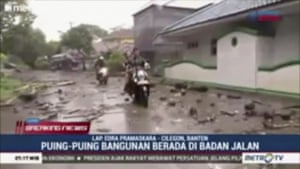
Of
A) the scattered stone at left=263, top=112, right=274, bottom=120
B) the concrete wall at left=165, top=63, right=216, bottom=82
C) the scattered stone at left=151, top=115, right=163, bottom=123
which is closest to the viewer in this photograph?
the concrete wall at left=165, top=63, right=216, bottom=82

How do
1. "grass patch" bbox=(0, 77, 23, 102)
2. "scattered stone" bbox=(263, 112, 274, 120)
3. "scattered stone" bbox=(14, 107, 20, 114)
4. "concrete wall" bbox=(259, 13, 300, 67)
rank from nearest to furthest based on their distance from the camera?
"grass patch" bbox=(0, 77, 23, 102) → "scattered stone" bbox=(14, 107, 20, 114) → "scattered stone" bbox=(263, 112, 274, 120) → "concrete wall" bbox=(259, 13, 300, 67)

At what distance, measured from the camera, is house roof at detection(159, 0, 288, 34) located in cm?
238

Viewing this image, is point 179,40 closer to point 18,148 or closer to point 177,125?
point 177,125

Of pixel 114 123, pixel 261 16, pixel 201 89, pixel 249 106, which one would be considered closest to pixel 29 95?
pixel 114 123

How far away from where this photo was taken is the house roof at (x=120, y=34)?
2.25 metres

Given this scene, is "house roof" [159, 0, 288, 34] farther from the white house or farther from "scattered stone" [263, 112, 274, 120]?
"scattered stone" [263, 112, 274, 120]

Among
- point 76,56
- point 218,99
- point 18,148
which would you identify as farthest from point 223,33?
point 18,148

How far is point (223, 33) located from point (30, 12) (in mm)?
1392

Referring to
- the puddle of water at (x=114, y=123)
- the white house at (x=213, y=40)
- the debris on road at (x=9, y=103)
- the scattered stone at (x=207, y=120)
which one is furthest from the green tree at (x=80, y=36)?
the scattered stone at (x=207, y=120)

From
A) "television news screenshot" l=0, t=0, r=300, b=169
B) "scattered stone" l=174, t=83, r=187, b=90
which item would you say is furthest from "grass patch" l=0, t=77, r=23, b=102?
"scattered stone" l=174, t=83, r=187, b=90

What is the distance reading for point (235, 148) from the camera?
6.11 ft

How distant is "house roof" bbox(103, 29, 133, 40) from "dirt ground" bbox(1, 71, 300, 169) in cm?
34

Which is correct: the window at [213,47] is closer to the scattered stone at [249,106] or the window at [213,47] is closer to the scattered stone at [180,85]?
the scattered stone at [180,85]

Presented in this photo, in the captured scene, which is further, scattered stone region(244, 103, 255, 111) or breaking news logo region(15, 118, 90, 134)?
scattered stone region(244, 103, 255, 111)
